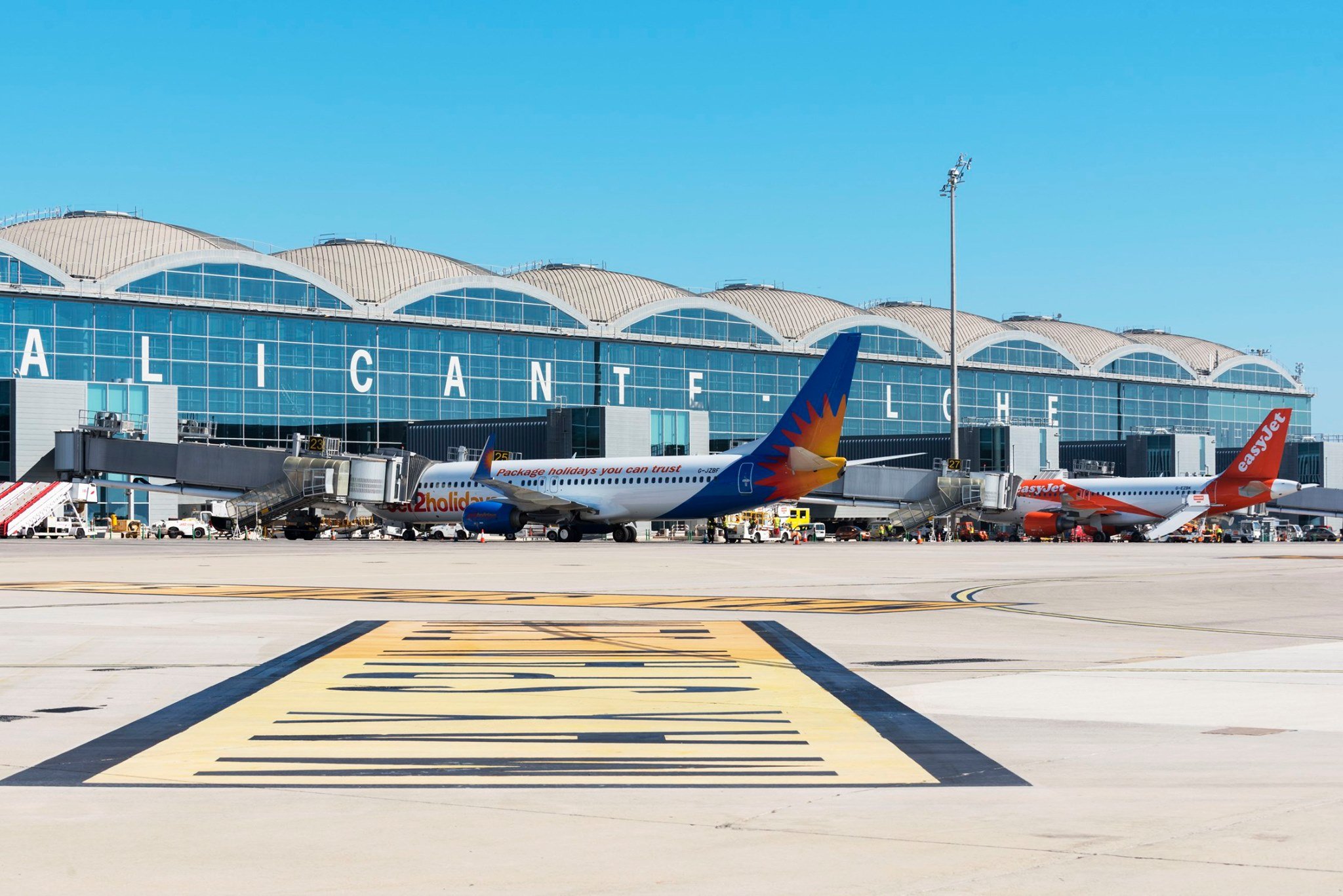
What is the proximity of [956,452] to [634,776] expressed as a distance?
70521 millimetres

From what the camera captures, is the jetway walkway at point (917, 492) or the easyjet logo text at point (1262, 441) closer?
the easyjet logo text at point (1262, 441)

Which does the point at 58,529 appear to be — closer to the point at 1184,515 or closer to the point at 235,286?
the point at 235,286

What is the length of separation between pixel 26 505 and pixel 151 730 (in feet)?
257

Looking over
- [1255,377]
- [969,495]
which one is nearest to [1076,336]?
[1255,377]

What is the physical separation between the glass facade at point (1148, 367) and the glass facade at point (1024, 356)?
660 cm

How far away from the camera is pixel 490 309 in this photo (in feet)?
365

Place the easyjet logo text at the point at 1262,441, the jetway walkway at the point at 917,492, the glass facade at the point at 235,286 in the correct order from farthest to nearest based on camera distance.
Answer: the glass facade at the point at 235,286, the jetway walkway at the point at 917,492, the easyjet logo text at the point at 1262,441

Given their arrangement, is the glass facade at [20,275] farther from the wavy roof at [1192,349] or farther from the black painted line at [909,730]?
the wavy roof at [1192,349]

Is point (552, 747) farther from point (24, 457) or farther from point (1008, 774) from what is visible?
point (24, 457)

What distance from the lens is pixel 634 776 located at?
9523 mm

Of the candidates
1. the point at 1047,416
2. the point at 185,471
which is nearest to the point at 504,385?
the point at 185,471

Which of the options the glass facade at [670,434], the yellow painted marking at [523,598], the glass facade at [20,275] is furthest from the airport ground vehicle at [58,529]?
the yellow painted marking at [523,598]

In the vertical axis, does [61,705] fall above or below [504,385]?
below

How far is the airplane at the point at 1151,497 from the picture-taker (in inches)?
3268
